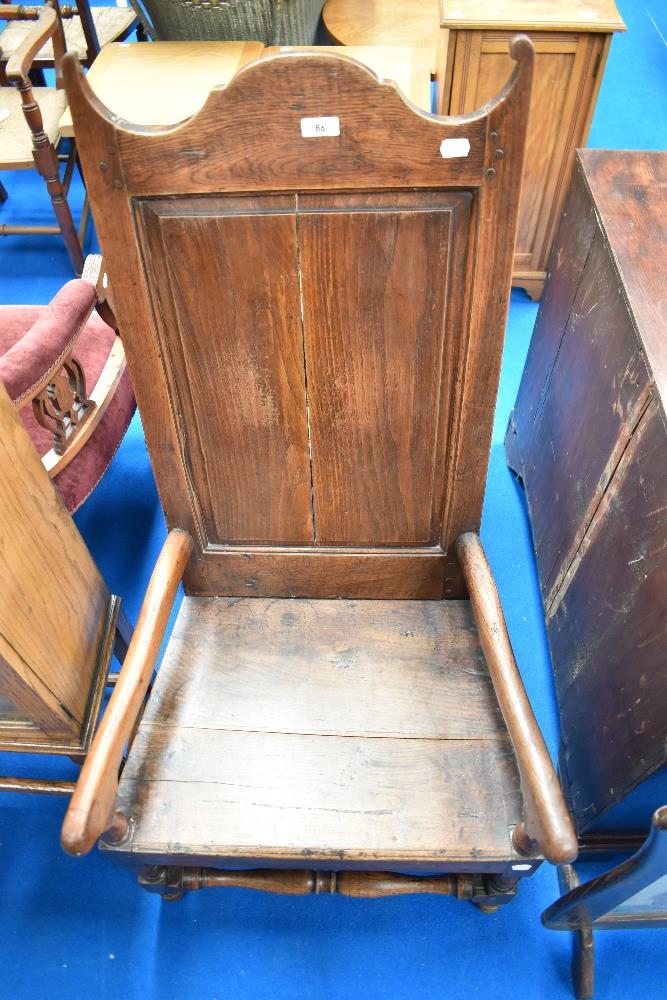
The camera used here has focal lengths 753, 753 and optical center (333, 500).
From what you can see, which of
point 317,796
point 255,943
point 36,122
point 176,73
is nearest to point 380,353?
point 317,796

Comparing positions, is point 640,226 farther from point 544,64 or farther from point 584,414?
point 544,64

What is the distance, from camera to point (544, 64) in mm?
2359

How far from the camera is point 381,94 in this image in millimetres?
859

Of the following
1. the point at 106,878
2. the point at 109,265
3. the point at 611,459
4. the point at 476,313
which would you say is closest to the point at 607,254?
the point at 611,459

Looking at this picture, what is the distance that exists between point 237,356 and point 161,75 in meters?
2.09

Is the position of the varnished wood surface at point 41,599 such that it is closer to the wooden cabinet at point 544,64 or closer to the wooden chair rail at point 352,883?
the wooden chair rail at point 352,883

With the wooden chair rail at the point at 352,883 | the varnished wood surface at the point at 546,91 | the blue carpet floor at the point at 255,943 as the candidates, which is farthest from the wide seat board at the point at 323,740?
the varnished wood surface at the point at 546,91

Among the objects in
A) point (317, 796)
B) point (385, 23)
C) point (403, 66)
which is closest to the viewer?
point (317, 796)

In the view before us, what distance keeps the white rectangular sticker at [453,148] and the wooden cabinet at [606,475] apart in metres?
0.61

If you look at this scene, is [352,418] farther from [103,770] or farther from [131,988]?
[131,988]

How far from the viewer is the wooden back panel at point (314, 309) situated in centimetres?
89

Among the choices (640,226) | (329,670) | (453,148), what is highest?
(453,148)

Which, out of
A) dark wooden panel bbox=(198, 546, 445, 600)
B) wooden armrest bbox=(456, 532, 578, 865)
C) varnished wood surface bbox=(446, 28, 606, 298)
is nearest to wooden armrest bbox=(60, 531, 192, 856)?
dark wooden panel bbox=(198, 546, 445, 600)

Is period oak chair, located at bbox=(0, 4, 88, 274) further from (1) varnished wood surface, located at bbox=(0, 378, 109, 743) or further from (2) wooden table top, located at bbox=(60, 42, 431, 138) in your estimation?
(1) varnished wood surface, located at bbox=(0, 378, 109, 743)
